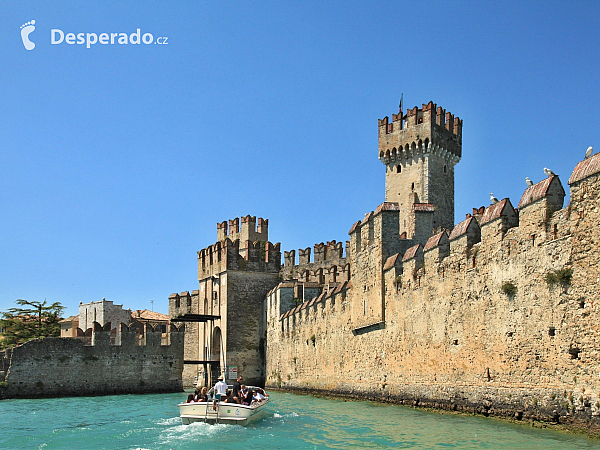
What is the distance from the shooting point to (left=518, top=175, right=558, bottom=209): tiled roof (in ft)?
46.7

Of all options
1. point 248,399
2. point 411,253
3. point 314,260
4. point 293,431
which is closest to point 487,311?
point 411,253

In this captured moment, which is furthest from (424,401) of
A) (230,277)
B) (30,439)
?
(230,277)

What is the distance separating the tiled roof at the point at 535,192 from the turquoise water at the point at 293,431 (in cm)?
448

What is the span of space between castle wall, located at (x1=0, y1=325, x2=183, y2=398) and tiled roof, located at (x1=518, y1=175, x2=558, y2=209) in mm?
24449

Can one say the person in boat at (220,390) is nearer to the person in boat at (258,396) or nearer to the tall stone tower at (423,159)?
the person in boat at (258,396)

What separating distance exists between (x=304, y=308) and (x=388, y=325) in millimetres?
9292

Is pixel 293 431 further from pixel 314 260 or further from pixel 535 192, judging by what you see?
pixel 314 260

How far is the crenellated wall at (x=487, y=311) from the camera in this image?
13180 mm

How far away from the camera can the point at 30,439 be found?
16.9 m

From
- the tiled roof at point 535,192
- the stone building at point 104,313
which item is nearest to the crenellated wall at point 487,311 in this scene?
the tiled roof at point 535,192

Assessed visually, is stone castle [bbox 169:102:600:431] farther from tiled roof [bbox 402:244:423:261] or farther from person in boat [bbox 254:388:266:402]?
person in boat [bbox 254:388:266:402]

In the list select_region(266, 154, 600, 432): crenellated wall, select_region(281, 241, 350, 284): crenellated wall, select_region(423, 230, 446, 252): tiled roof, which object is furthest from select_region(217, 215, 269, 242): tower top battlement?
select_region(423, 230, 446, 252): tiled roof

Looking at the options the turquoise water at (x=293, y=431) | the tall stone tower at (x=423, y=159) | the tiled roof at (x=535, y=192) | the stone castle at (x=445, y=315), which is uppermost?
the tall stone tower at (x=423, y=159)

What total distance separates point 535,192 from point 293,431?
7.64m
